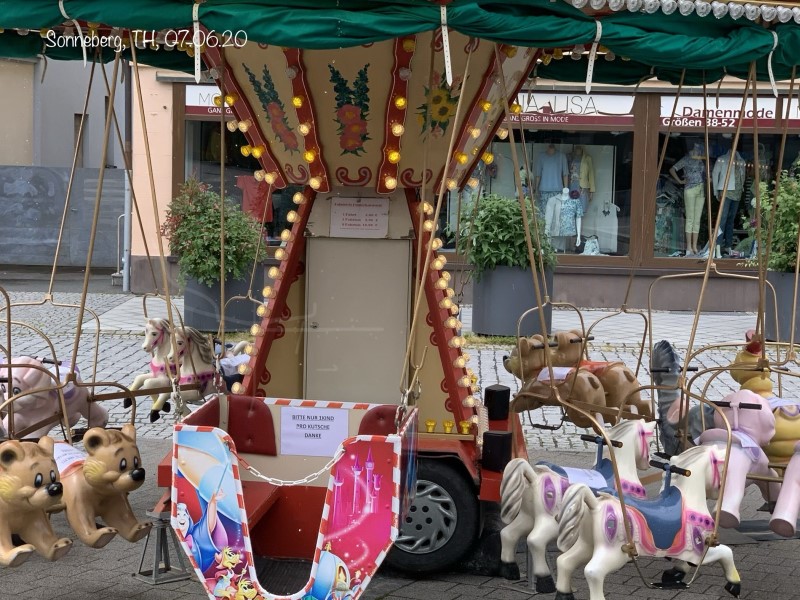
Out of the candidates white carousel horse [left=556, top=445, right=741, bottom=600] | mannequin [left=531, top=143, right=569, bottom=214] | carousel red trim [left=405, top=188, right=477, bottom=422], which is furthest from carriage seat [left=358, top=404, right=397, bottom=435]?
mannequin [left=531, top=143, right=569, bottom=214]

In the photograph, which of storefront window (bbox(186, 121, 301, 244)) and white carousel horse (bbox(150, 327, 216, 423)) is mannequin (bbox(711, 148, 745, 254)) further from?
white carousel horse (bbox(150, 327, 216, 423))

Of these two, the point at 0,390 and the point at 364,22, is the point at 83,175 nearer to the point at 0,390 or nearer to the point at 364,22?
the point at 0,390

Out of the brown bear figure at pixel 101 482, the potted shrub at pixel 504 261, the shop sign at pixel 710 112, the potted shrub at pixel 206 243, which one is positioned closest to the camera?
the brown bear figure at pixel 101 482

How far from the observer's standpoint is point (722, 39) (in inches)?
176

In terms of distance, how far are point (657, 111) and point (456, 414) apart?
10919 millimetres

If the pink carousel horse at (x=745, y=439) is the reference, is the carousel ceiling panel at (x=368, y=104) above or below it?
above

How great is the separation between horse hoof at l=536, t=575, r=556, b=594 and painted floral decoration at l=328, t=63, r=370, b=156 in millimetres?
2373

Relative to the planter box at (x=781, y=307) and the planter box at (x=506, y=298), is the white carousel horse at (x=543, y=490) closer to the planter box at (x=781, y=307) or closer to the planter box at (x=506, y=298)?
the planter box at (x=506, y=298)

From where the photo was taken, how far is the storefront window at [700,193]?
52.0ft

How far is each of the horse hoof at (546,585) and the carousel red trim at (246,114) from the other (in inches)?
103

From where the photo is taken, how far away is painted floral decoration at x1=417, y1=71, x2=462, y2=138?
214 inches

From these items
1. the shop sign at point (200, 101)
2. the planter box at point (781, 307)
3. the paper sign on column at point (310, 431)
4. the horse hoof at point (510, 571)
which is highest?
the shop sign at point (200, 101)

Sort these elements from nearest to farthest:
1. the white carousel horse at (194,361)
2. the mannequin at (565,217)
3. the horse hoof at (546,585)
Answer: the horse hoof at (546,585) < the white carousel horse at (194,361) < the mannequin at (565,217)

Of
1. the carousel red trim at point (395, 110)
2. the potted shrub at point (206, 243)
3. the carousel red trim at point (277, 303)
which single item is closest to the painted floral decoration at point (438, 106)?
the carousel red trim at point (395, 110)
